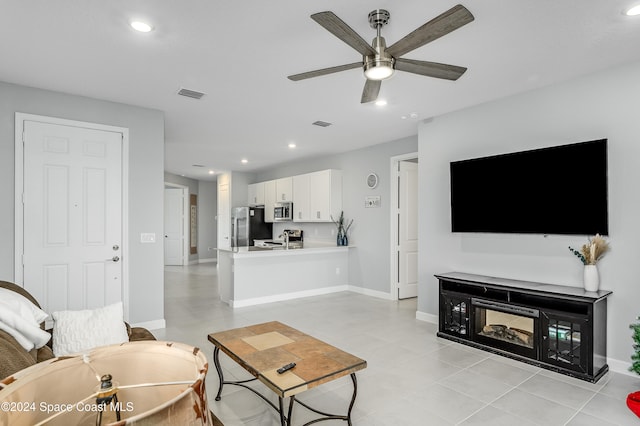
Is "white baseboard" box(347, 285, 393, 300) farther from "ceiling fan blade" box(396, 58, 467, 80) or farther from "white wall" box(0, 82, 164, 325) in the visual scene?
"ceiling fan blade" box(396, 58, 467, 80)

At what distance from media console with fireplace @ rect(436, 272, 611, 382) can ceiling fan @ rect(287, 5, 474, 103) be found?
219 cm

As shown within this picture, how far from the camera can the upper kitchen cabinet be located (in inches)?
271

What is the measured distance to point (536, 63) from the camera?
3.09 meters

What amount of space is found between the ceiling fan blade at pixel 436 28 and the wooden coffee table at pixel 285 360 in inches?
74.8

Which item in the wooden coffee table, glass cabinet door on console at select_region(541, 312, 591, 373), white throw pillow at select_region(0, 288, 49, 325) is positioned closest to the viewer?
white throw pillow at select_region(0, 288, 49, 325)

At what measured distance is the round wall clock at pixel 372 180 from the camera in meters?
6.29

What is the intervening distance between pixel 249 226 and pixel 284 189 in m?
1.44

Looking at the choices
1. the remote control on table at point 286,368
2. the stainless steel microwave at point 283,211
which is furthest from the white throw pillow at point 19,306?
the stainless steel microwave at point 283,211

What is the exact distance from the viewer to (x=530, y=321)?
3.34 m

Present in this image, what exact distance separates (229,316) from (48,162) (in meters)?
2.82

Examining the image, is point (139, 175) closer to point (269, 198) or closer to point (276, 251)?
point (276, 251)

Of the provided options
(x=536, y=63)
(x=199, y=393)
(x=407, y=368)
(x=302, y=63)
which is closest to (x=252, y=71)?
(x=302, y=63)

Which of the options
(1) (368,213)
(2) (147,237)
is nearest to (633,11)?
(1) (368,213)

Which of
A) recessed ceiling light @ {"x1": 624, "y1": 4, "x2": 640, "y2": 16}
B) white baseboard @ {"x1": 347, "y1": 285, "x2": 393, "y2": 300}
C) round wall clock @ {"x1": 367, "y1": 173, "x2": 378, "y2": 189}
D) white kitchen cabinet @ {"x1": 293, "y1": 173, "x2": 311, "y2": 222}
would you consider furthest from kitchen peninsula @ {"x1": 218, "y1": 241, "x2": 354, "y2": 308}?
recessed ceiling light @ {"x1": 624, "y1": 4, "x2": 640, "y2": 16}
